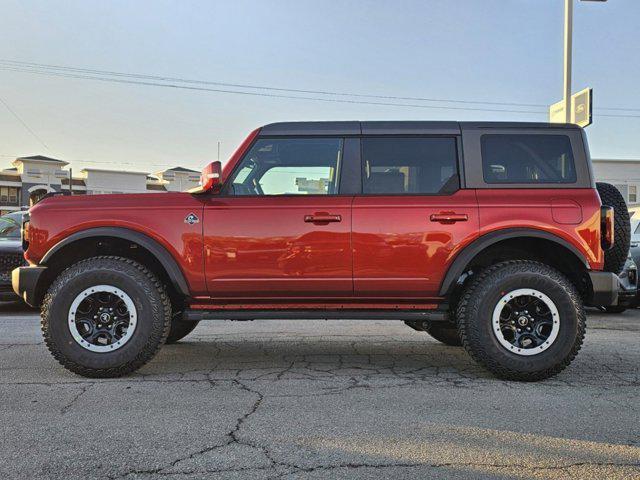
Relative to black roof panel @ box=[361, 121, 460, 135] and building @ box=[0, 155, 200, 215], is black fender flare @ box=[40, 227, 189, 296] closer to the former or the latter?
black roof panel @ box=[361, 121, 460, 135]

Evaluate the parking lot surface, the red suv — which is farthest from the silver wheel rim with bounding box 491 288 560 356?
the parking lot surface

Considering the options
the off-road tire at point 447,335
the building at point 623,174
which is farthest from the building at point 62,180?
the off-road tire at point 447,335

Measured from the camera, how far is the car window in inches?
183

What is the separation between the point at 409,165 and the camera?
4652 millimetres

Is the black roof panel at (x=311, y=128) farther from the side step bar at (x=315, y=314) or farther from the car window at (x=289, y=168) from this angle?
the side step bar at (x=315, y=314)

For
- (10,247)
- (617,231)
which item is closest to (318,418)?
(617,231)

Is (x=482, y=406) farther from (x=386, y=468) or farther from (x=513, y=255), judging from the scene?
(x=513, y=255)

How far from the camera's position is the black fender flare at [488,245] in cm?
439

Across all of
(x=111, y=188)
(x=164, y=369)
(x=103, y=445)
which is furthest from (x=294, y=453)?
(x=111, y=188)

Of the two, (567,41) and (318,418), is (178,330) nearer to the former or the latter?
(318,418)

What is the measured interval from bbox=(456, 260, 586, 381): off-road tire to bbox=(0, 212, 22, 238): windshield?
7.76m

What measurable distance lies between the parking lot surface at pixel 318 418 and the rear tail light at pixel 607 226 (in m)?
1.11

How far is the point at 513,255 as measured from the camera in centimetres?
483

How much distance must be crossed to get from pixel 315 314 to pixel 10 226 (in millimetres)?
7221
